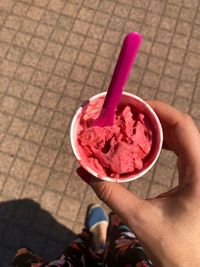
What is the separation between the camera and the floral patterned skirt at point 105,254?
2592 mm

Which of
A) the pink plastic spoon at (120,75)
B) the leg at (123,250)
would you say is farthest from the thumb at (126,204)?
the leg at (123,250)

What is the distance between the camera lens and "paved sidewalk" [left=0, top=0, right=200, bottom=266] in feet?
11.2

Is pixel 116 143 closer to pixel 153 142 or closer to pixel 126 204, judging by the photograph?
pixel 153 142

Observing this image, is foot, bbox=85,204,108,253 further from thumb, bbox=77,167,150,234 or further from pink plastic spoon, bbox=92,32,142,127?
pink plastic spoon, bbox=92,32,142,127

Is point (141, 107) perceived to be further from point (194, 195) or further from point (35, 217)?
point (35, 217)

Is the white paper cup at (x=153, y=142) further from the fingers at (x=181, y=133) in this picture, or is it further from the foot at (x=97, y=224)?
the foot at (x=97, y=224)

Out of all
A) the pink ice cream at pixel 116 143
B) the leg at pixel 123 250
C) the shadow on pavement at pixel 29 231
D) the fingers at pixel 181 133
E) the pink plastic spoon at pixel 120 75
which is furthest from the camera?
the shadow on pavement at pixel 29 231

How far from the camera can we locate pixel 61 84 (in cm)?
380

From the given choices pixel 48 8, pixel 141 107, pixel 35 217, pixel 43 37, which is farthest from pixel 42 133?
pixel 141 107

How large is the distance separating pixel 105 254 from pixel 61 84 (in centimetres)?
170

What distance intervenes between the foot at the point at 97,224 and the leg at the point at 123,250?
0.95 ft

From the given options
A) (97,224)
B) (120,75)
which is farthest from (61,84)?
(120,75)

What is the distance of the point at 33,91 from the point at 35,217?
1.18 m

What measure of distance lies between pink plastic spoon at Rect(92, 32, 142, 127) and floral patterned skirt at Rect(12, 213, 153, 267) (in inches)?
44.6
